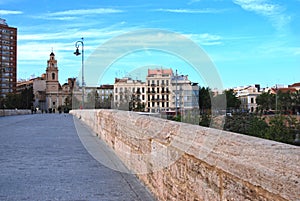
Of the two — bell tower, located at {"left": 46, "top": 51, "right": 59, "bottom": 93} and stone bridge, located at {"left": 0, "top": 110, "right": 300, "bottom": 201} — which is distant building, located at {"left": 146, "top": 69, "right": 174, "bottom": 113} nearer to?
stone bridge, located at {"left": 0, "top": 110, "right": 300, "bottom": 201}

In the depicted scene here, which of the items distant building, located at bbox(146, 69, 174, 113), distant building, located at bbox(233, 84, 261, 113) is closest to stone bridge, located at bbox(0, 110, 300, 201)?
distant building, located at bbox(146, 69, 174, 113)

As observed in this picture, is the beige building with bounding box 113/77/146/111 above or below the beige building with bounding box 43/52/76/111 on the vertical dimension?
below

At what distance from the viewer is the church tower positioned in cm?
10121

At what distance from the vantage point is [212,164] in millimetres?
3299

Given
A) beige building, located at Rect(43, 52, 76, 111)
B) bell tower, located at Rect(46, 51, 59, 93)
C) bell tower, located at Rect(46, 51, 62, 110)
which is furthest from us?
bell tower, located at Rect(46, 51, 62, 110)

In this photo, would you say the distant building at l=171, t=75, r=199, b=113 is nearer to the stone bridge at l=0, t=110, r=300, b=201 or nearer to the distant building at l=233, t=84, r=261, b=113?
the stone bridge at l=0, t=110, r=300, b=201

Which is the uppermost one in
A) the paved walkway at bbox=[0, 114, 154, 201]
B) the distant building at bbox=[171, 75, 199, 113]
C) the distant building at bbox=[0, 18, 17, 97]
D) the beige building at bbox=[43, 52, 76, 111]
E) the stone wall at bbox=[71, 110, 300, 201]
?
the distant building at bbox=[0, 18, 17, 97]

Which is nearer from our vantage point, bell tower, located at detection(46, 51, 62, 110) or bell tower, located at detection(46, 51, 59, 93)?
bell tower, located at detection(46, 51, 59, 93)

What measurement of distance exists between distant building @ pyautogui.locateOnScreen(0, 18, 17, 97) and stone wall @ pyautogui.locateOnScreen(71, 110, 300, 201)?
141256mm

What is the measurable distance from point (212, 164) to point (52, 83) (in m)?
107

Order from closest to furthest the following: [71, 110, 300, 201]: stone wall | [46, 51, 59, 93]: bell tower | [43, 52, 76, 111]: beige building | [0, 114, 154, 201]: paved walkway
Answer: [71, 110, 300, 201]: stone wall → [0, 114, 154, 201]: paved walkway → [46, 51, 59, 93]: bell tower → [43, 52, 76, 111]: beige building

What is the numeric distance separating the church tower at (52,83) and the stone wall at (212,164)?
9833cm

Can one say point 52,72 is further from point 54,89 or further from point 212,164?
point 212,164

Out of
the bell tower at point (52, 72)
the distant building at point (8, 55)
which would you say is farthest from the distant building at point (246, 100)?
the distant building at point (8, 55)
